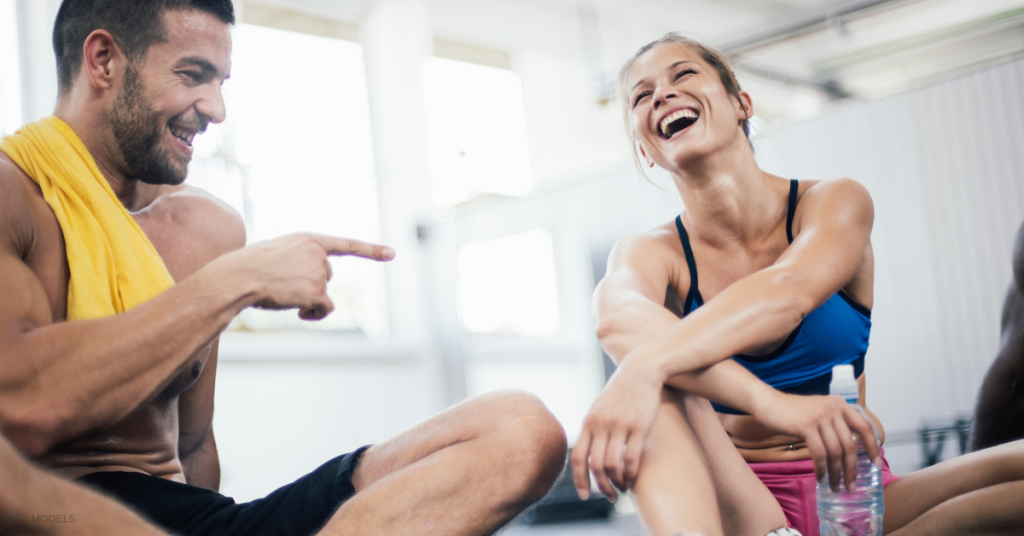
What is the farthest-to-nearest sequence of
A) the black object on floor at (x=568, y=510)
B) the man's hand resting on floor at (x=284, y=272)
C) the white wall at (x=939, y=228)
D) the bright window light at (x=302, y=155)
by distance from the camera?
the bright window light at (x=302, y=155) → the black object on floor at (x=568, y=510) → the white wall at (x=939, y=228) → the man's hand resting on floor at (x=284, y=272)

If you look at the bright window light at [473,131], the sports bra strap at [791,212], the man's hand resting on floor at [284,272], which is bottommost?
the man's hand resting on floor at [284,272]

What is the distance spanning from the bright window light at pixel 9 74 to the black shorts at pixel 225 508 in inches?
90.0

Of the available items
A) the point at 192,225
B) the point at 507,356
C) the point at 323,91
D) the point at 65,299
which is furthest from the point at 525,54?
the point at 65,299

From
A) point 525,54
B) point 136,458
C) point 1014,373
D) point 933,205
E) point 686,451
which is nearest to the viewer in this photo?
point 686,451

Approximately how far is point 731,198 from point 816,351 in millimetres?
274

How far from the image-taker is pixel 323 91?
3992 millimetres

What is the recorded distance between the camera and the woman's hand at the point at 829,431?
2.84 feet

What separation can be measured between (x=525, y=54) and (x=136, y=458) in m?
4.28

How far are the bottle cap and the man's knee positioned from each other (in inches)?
14.4

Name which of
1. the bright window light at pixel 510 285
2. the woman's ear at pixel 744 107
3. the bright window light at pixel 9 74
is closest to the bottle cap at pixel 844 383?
the woman's ear at pixel 744 107

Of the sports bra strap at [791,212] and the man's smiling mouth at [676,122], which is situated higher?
the man's smiling mouth at [676,122]

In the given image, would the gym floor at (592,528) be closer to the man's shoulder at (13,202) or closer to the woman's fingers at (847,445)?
the woman's fingers at (847,445)

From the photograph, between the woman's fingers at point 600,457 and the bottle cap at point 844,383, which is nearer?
the woman's fingers at point 600,457

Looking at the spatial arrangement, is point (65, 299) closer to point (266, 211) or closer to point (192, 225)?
point (192, 225)
